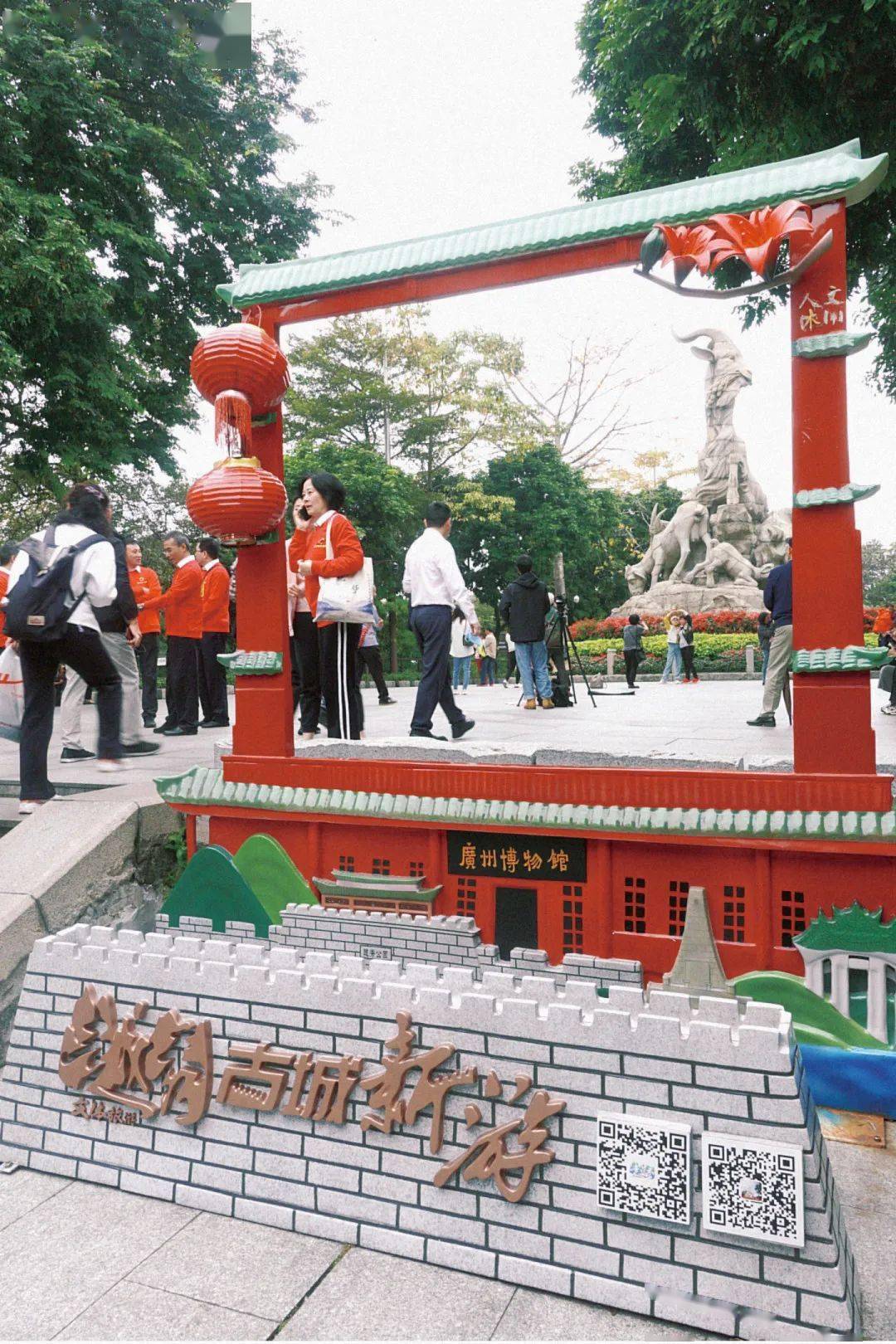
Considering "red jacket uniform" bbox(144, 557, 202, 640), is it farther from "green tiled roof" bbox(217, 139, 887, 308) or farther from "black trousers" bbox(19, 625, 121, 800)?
"green tiled roof" bbox(217, 139, 887, 308)

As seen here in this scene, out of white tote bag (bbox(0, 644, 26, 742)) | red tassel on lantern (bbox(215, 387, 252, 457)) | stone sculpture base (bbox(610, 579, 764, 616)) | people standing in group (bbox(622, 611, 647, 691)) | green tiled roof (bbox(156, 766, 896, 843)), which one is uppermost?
stone sculpture base (bbox(610, 579, 764, 616))

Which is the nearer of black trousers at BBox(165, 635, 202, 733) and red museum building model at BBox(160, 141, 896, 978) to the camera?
red museum building model at BBox(160, 141, 896, 978)

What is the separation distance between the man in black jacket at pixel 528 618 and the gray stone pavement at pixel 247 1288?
6.47m

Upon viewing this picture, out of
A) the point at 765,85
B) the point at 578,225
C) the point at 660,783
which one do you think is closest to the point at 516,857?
the point at 660,783

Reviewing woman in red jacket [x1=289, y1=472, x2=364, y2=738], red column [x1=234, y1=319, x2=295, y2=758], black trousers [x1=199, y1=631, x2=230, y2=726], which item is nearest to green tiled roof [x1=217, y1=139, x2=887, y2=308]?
red column [x1=234, y1=319, x2=295, y2=758]

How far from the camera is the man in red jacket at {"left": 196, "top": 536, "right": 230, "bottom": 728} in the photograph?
24.5ft

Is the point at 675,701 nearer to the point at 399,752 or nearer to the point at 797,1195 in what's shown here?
the point at 399,752

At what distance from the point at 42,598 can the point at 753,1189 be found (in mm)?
3664

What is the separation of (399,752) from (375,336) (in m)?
19.8

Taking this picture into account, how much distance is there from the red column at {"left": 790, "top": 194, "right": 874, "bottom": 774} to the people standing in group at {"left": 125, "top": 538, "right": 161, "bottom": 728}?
474cm

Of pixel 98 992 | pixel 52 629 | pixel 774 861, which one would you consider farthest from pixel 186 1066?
pixel 52 629

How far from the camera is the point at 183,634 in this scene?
7105mm

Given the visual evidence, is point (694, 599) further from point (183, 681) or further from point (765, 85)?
point (183, 681)

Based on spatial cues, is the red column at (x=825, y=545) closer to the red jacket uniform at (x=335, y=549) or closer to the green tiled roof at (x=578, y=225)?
the green tiled roof at (x=578, y=225)
